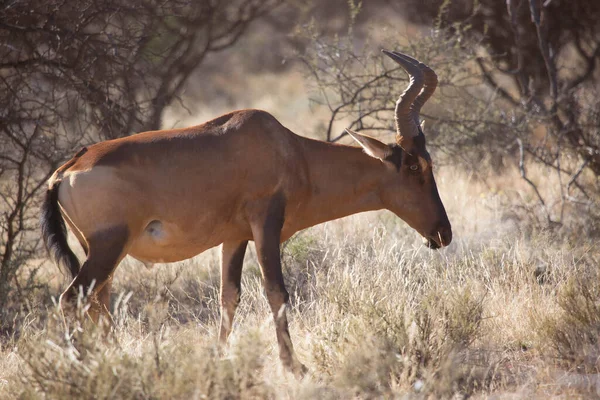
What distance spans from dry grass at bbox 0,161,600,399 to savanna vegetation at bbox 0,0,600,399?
2cm

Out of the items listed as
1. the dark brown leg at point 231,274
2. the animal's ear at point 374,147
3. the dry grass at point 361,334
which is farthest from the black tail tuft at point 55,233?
the animal's ear at point 374,147

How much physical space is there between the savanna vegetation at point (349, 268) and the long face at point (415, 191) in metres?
0.53

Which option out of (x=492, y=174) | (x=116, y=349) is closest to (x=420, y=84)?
(x=116, y=349)

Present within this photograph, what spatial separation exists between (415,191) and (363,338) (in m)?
1.57

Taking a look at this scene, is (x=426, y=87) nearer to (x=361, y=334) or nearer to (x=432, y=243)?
(x=432, y=243)

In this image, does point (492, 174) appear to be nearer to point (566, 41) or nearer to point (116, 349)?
point (566, 41)

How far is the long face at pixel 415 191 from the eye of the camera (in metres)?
6.69

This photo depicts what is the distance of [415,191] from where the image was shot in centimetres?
675

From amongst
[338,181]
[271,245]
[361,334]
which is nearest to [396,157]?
[338,181]

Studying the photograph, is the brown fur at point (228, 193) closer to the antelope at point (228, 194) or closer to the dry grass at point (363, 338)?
the antelope at point (228, 194)

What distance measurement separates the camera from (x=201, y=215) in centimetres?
614

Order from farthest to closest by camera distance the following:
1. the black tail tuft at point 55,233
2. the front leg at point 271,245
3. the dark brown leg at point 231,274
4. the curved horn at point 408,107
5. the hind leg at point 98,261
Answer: the dark brown leg at point 231,274, the curved horn at point 408,107, the front leg at point 271,245, the black tail tuft at point 55,233, the hind leg at point 98,261

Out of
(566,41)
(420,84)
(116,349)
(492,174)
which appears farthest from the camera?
(566,41)

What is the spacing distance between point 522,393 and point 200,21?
9.97 m
